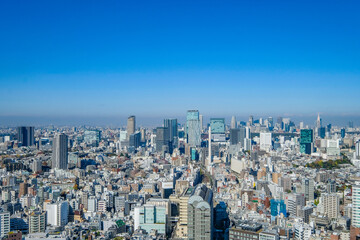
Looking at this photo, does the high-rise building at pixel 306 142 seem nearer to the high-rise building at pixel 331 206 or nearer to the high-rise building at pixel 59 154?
the high-rise building at pixel 59 154

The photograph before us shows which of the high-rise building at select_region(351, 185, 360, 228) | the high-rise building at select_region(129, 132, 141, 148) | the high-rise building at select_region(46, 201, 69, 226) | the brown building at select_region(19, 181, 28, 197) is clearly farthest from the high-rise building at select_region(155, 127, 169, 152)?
the high-rise building at select_region(351, 185, 360, 228)

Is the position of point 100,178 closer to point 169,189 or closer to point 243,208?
point 169,189

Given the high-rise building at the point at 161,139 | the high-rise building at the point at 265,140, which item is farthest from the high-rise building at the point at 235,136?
the high-rise building at the point at 161,139

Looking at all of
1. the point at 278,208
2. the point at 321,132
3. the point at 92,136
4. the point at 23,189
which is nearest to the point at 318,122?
the point at 321,132

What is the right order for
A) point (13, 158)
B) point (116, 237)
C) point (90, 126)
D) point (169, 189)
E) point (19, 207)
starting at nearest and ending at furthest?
point (116, 237)
point (19, 207)
point (169, 189)
point (13, 158)
point (90, 126)

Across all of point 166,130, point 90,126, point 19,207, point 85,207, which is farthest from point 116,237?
point 90,126

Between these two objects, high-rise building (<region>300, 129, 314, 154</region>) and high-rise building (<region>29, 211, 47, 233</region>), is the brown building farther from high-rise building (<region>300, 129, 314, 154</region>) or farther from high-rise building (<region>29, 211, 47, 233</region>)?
high-rise building (<region>300, 129, 314, 154</region>)
